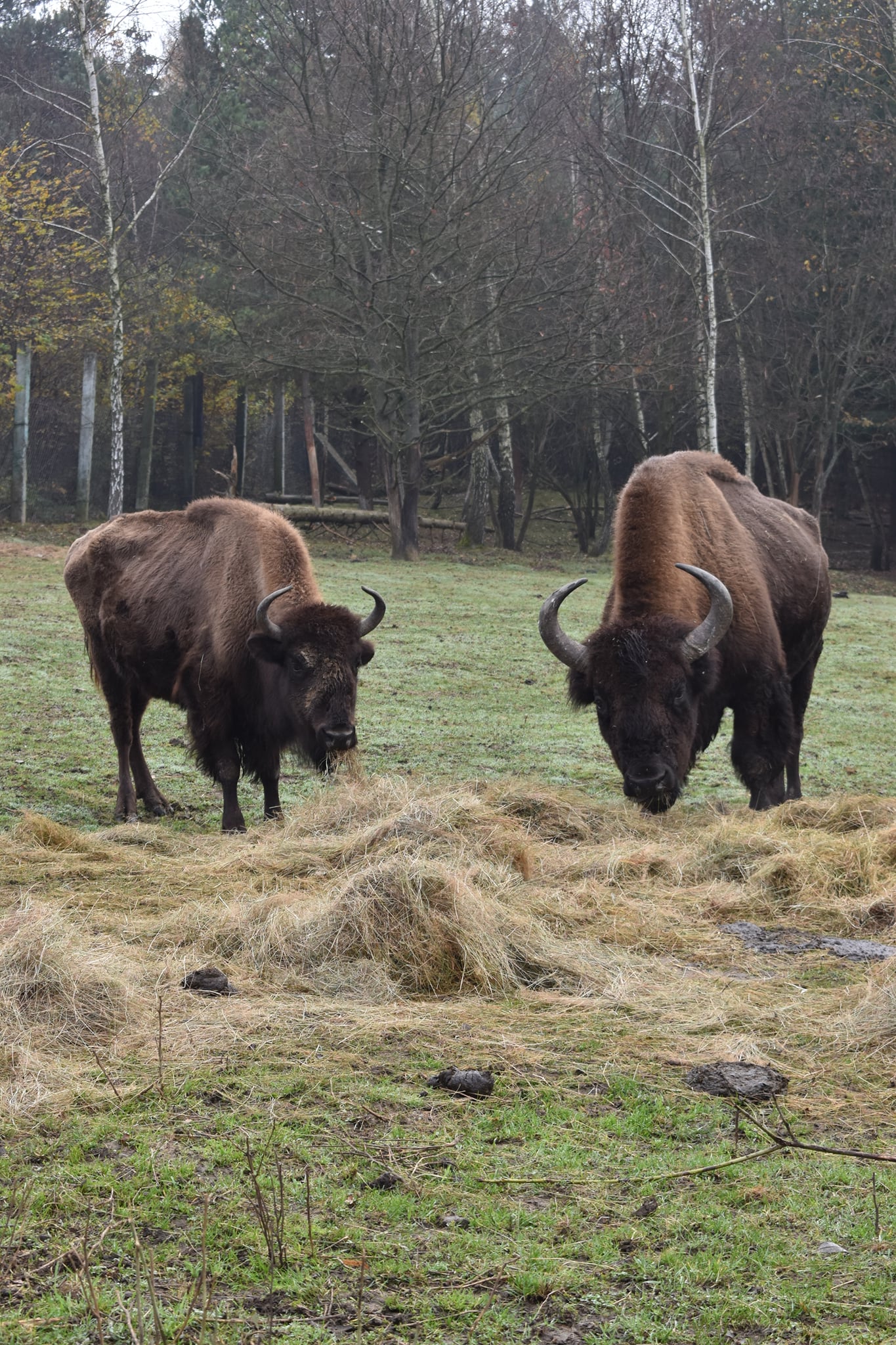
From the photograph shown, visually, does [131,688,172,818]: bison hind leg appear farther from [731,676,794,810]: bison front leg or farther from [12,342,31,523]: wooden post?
[12,342,31,523]: wooden post

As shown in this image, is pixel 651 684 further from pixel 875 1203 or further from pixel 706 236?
pixel 706 236

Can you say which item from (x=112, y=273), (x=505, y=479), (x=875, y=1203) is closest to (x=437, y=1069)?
A: (x=875, y=1203)

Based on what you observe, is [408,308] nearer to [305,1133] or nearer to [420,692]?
[420,692]

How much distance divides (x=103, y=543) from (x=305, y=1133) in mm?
6937

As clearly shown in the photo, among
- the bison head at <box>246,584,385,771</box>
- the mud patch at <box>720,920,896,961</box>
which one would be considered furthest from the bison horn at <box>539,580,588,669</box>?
the mud patch at <box>720,920,896,961</box>

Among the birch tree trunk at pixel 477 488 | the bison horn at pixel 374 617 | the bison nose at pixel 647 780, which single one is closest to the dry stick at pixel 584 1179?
the bison nose at pixel 647 780

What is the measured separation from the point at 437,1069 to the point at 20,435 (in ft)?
84.0

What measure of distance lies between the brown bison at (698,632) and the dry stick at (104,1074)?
12.9ft

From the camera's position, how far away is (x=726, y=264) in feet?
106

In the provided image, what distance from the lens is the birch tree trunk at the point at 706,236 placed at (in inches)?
1041

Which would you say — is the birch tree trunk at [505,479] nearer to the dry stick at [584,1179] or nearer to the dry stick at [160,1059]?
the dry stick at [160,1059]

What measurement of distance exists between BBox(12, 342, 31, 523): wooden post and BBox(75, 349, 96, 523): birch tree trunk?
1763 mm

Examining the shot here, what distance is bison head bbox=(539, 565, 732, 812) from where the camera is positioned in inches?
291

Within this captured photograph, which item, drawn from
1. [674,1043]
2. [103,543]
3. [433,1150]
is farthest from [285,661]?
[433,1150]
